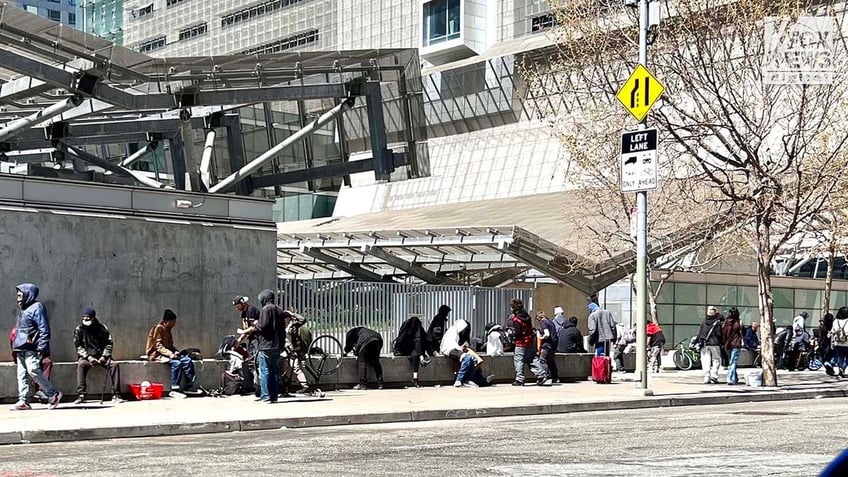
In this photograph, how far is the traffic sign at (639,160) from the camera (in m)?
20.8

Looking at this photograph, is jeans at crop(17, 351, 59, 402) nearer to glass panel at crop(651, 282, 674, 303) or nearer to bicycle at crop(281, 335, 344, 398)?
bicycle at crop(281, 335, 344, 398)

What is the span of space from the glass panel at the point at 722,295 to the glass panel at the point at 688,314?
542 millimetres

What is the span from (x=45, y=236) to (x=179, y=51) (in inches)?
3309

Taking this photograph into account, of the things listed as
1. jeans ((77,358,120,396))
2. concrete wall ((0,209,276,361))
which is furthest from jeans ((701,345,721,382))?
jeans ((77,358,120,396))

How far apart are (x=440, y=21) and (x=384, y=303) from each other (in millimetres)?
45613

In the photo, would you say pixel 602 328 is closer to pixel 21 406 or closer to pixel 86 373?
pixel 86 373

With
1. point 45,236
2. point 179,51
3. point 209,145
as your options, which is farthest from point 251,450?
point 179,51

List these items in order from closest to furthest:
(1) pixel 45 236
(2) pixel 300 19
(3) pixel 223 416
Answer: (3) pixel 223 416 → (1) pixel 45 236 → (2) pixel 300 19

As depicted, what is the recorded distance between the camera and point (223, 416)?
16.2m

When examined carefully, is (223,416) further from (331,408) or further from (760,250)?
(760,250)

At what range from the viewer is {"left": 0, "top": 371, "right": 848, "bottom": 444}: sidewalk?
14.9 meters

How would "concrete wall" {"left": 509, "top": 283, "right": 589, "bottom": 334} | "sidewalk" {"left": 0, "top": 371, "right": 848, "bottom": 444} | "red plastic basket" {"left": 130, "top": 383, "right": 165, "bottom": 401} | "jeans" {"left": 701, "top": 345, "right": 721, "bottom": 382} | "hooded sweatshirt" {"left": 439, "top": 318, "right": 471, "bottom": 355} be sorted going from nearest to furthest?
"sidewalk" {"left": 0, "top": 371, "right": 848, "bottom": 444}
"red plastic basket" {"left": 130, "top": 383, "right": 165, "bottom": 401}
"hooded sweatshirt" {"left": 439, "top": 318, "right": 471, "bottom": 355}
"jeans" {"left": 701, "top": 345, "right": 721, "bottom": 382}
"concrete wall" {"left": 509, "top": 283, "right": 589, "bottom": 334}

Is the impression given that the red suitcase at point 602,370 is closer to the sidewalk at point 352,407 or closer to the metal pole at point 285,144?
the sidewalk at point 352,407

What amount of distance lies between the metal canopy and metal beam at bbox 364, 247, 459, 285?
5150 millimetres
